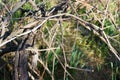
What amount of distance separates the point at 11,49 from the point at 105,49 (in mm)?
866

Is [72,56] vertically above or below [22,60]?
below

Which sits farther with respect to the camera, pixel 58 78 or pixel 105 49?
pixel 105 49

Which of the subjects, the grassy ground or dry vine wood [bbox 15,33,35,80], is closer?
dry vine wood [bbox 15,33,35,80]

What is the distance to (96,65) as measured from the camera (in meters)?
2.70

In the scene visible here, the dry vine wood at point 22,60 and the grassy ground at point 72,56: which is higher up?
the dry vine wood at point 22,60

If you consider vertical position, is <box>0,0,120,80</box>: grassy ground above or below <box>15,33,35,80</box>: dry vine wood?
below

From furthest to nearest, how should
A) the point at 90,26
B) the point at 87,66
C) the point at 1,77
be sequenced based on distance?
1. the point at 87,66
2. the point at 1,77
3. the point at 90,26

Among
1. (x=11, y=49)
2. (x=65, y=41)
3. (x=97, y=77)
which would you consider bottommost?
(x=97, y=77)

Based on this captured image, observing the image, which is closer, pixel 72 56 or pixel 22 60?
pixel 22 60

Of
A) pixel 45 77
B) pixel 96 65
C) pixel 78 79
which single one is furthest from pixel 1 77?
pixel 96 65

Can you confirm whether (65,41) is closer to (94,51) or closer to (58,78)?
(94,51)

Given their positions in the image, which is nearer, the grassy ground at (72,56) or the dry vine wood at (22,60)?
the dry vine wood at (22,60)

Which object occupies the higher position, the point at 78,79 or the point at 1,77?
the point at 1,77

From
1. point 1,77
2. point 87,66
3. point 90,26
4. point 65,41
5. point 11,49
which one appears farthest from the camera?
point 65,41
